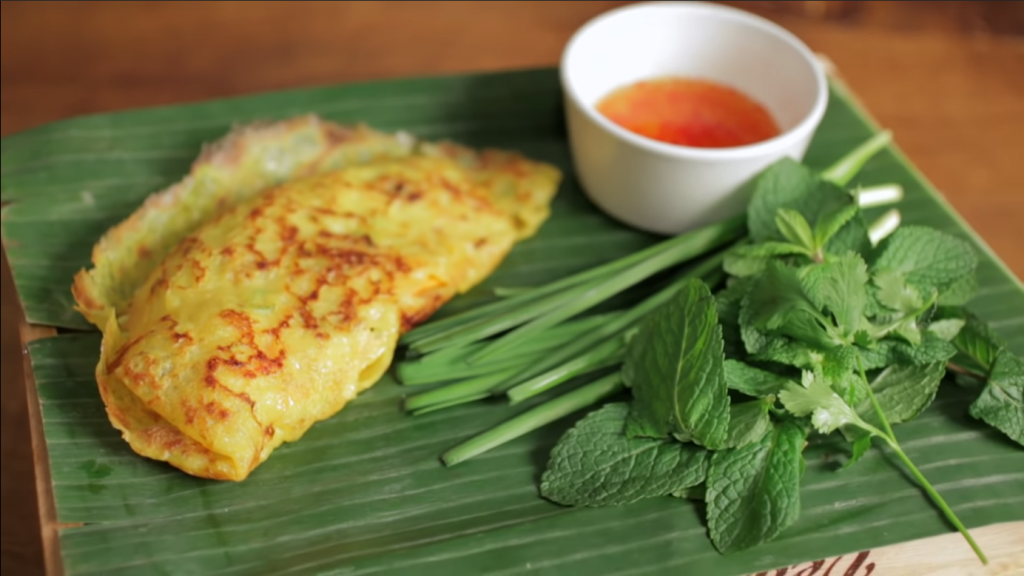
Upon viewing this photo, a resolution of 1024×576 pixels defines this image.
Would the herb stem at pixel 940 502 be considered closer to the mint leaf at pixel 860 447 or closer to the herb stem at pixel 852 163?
the mint leaf at pixel 860 447

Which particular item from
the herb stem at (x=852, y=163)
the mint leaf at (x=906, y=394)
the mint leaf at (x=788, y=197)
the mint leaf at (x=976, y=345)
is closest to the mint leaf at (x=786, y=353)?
the mint leaf at (x=906, y=394)

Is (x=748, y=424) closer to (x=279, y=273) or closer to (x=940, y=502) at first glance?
(x=940, y=502)

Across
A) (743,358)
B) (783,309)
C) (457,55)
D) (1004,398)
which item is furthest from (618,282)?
(457,55)

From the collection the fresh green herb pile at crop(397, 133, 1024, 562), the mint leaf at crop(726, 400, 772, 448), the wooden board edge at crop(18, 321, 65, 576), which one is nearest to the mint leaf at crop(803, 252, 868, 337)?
the fresh green herb pile at crop(397, 133, 1024, 562)

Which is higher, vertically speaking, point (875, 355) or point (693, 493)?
point (875, 355)

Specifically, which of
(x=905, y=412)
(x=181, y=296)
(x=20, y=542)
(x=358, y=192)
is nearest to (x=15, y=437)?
(x=20, y=542)

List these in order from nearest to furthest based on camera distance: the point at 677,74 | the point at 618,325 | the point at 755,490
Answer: the point at 755,490
the point at 618,325
the point at 677,74

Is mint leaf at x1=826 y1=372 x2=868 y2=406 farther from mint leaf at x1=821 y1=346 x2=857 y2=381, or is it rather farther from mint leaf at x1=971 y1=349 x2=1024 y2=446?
mint leaf at x1=971 y1=349 x2=1024 y2=446
